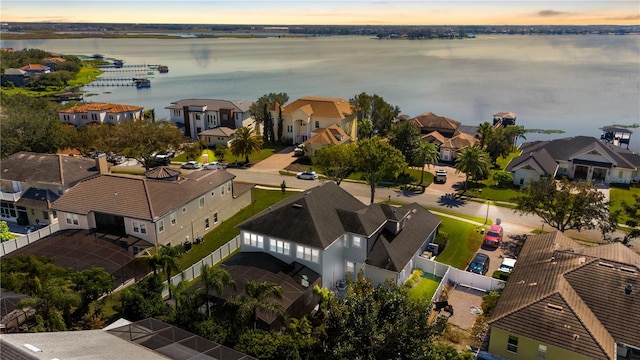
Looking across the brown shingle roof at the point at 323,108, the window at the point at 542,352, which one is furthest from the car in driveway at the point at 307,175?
the window at the point at 542,352

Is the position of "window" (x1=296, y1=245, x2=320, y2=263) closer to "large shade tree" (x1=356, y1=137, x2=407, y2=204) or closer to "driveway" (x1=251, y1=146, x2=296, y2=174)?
"large shade tree" (x1=356, y1=137, x2=407, y2=204)

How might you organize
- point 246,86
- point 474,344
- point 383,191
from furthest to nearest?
point 246,86 → point 383,191 → point 474,344

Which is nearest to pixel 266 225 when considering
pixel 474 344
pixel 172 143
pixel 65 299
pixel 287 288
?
pixel 287 288

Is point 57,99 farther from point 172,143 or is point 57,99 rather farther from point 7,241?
point 7,241

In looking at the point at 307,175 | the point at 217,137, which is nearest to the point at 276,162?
the point at 307,175

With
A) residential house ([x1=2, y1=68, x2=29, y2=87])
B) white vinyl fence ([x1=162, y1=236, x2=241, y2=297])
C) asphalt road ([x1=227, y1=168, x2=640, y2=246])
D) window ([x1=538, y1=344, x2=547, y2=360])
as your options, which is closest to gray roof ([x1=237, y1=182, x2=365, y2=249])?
white vinyl fence ([x1=162, y1=236, x2=241, y2=297])

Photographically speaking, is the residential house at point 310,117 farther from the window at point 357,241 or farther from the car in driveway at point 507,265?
the car in driveway at point 507,265

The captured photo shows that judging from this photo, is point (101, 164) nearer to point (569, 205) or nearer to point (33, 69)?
point (569, 205)
